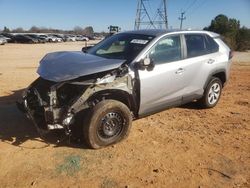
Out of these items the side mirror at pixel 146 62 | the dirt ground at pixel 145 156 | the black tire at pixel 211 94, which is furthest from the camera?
the black tire at pixel 211 94

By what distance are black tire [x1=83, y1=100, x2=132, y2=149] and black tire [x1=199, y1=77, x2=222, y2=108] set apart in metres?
2.50

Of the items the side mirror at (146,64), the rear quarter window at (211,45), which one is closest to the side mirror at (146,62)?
the side mirror at (146,64)

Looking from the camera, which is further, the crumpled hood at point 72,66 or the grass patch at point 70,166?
the crumpled hood at point 72,66

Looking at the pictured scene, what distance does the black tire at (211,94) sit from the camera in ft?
23.1

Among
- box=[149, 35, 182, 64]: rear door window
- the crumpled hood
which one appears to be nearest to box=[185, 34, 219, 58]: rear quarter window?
box=[149, 35, 182, 64]: rear door window

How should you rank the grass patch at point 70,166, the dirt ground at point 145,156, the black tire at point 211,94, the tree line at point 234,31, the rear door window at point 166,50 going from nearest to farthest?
1. the dirt ground at point 145,156
2. the grass patch at point 70,166
3. the rear door window at point 166,50
4. the black tire at point 211,94
5. the tree line at point 234,31

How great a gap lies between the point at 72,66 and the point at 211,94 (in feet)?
11.8

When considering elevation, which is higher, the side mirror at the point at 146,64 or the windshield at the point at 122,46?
the windshield at the point at 122,46

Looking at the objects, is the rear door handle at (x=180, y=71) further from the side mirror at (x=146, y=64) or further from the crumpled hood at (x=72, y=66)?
the crumpled hood at (x=72, y=66)

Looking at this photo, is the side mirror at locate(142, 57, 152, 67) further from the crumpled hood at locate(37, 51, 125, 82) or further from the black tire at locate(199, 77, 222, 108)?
the black tire at locate(199, 77, 222, 108)

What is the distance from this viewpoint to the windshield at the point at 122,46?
569 cm

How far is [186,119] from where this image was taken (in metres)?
6.66

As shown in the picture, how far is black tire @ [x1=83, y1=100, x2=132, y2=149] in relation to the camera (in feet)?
16.1

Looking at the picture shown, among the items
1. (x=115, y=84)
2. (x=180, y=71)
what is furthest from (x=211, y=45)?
(x=115, y=84)
